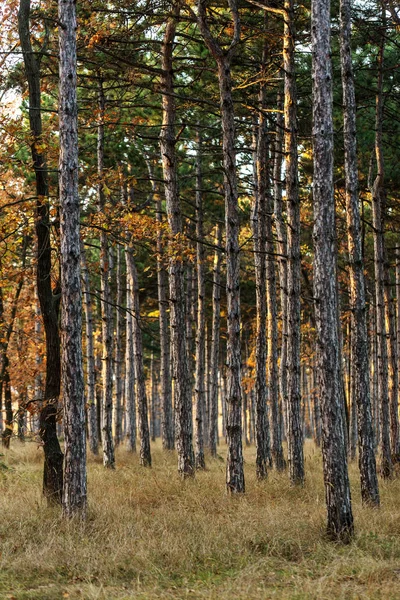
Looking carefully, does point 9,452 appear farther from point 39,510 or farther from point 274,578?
point 274,578

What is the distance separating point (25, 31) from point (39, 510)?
24.3 feet

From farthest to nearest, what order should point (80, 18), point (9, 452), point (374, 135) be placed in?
point (9, 452), point (374, 135), point (80, 18)

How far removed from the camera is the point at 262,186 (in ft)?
55.6

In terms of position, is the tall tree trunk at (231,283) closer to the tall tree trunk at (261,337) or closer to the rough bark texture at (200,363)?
the tall tree trunk at (261,337)

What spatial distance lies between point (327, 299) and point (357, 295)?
2.47 meters

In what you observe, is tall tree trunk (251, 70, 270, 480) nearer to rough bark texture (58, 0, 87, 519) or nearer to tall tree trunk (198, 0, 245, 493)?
tall tree trunk (198, 0, 245, 493)

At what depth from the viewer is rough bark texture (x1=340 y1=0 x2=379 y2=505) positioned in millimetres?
11773

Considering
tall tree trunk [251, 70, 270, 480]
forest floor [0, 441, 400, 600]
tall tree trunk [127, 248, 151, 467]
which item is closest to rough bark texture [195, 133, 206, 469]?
tall tree trunk [127, 248, 151, 467]

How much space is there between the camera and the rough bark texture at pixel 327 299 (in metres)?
9.42

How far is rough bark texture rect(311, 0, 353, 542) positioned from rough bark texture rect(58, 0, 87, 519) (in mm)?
3459

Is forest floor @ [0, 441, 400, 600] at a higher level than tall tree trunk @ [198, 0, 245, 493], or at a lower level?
lower

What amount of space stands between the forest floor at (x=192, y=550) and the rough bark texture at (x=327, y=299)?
567 mm

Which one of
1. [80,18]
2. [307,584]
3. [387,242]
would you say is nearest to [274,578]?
[307,584]

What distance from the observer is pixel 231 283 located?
12.8 metres
